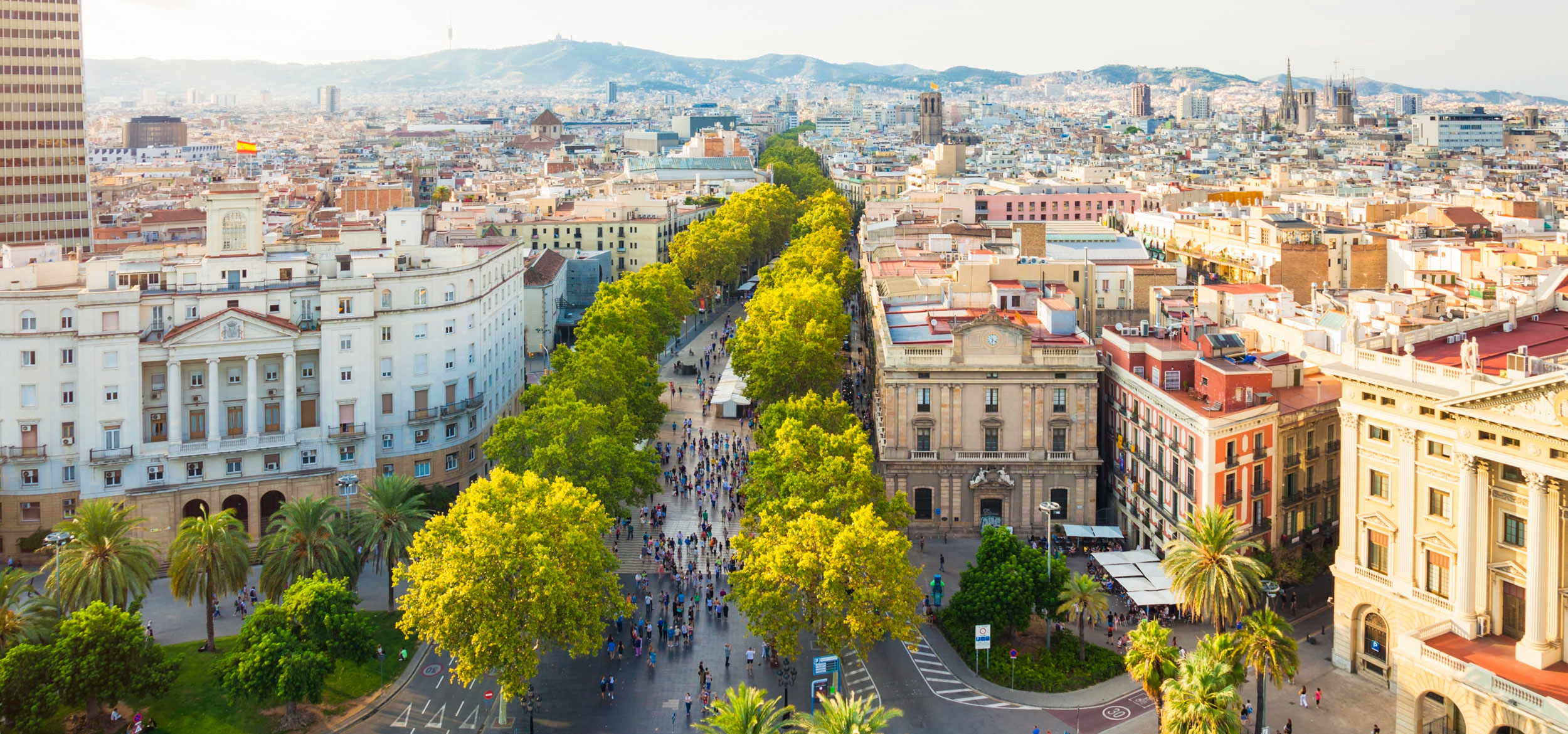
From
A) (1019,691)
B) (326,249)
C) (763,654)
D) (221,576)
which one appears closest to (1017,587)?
(1019,691)

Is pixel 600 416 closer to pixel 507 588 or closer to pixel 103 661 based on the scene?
pixel 507 588

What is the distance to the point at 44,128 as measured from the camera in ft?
458

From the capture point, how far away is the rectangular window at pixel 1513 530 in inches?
1679

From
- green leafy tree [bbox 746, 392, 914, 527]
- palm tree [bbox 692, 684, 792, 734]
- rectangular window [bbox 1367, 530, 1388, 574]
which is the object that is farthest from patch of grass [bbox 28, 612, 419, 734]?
rectangular window [bbox 1367, 530, 1388, 574]

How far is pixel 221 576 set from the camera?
53.6 metres

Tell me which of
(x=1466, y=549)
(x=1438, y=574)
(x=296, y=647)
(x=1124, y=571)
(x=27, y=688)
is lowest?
(x=27, y=688)

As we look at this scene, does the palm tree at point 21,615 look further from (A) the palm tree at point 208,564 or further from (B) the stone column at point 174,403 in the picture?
(B) the stone column at point 174,403

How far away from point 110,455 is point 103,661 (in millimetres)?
22824

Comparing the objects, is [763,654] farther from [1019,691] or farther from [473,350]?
[473,350]

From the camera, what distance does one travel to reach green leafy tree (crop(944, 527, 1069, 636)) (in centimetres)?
5212

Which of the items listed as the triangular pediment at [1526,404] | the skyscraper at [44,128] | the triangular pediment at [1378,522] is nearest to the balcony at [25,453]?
the triangular pediment at [1378,522]

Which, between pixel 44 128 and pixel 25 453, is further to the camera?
pixel 44 128

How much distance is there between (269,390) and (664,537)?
2268 cm

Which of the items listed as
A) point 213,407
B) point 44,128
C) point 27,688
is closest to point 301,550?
point 27,688
